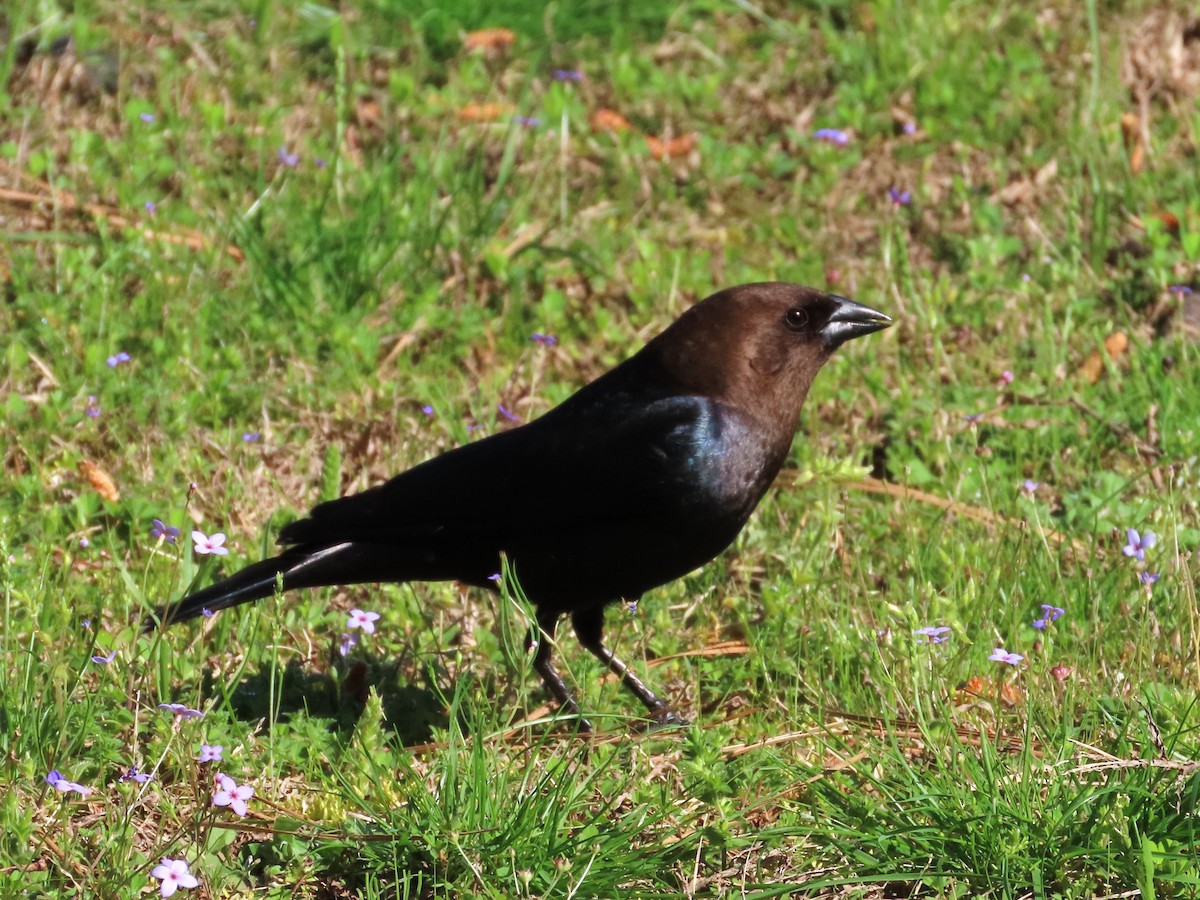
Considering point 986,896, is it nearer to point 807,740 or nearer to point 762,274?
point 807,740

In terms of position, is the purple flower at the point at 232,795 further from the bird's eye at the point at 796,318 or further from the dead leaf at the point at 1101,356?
the dead leaf at the point at 1101,356

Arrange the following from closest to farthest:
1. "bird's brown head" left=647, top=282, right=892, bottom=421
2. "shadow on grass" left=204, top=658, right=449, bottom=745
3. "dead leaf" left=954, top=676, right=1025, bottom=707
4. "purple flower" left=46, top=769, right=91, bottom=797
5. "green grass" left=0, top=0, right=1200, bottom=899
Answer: "purple flower" left=46, top=769, right=91, bottom=797
"green grass" left=0, top=0, right=1200, bottom=899
"dead leaf" left=954, top=676, right=1025, bottom=707
"shadow on grass" left=204, top=658, right=449, bottom=745
"bird's brown head" left=647, top=282, right=892, bottom=421

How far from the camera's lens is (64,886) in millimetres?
2803

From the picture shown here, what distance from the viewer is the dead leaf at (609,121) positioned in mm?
6238

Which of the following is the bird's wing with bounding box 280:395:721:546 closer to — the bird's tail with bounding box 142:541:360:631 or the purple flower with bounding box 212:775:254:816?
the bird's tail with bounding box 142:541:360:631

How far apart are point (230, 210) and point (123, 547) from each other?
1440mm

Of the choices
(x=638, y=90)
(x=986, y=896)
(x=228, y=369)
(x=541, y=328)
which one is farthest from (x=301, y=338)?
(x=986, y=896)

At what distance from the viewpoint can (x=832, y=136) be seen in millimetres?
5906

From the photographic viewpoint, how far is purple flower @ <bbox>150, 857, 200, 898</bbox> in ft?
8.48

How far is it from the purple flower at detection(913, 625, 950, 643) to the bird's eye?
837mm

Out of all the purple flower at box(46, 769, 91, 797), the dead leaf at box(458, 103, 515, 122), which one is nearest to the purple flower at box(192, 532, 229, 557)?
the purple flower at box(46, 769, 91, 797)

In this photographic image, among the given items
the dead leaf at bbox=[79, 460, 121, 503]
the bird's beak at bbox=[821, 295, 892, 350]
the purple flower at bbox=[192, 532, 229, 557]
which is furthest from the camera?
the dead leaf at bbox=[79, 460, 121, 503]

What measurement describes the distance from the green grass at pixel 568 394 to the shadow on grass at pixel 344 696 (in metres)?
0.01

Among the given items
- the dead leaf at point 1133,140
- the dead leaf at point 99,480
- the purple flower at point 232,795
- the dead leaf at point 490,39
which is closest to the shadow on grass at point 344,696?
the purple flower at point 232,795
